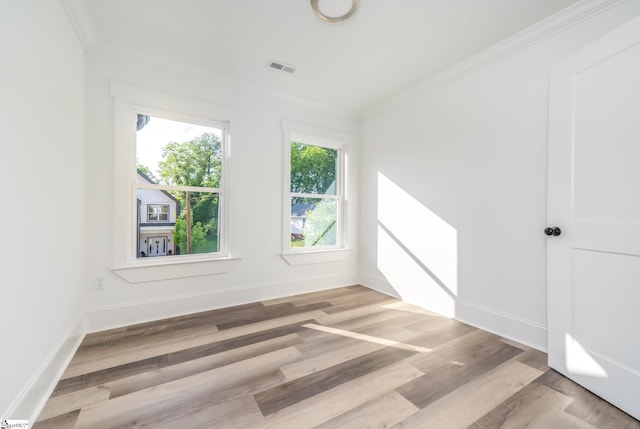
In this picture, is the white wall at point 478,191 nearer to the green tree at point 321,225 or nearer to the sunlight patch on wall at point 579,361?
the sunlight patch on wall at point 579,361

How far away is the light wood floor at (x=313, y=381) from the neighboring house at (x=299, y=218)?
1.25 meters

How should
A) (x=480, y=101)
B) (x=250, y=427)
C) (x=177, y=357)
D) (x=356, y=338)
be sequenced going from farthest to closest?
(x=480, y=101) → (x=356, y=338) → (x=177, y=357) → (x=250, y=427)

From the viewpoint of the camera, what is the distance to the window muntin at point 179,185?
2592mm

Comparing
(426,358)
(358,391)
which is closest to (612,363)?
(426,358)

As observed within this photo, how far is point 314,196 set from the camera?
362 cm

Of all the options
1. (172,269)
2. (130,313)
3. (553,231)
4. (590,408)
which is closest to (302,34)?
(553,231)

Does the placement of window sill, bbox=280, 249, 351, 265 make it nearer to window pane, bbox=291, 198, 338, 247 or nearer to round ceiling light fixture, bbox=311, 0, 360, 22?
window pane, bbox=291, 198, 338, 247

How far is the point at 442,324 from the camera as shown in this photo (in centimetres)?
250

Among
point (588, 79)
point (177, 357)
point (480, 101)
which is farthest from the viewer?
point (480, 101)

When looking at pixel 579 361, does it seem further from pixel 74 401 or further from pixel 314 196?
pixel 74 401

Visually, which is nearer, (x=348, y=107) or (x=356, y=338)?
(x=356, y=338)

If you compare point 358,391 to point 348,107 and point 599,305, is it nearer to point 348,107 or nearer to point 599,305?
point 599,305

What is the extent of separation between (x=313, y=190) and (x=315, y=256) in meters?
0.93

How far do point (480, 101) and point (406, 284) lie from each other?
2.12 m
